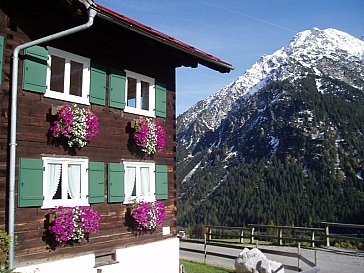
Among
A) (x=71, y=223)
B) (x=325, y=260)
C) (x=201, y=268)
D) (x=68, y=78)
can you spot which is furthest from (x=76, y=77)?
(x=325, y=260)

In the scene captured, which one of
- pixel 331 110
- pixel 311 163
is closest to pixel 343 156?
pixel 311 163

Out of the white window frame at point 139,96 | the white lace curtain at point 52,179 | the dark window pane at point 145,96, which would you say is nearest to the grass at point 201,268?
the white window frame at point 139,96

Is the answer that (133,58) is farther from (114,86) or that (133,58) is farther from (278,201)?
(278,201)

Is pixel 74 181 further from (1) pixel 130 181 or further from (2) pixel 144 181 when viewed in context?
(2) pixel 144 181

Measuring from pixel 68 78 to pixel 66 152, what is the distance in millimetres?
1692

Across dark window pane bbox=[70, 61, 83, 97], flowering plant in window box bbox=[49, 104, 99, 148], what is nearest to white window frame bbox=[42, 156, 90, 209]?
flowering plant in window box bbox=[49, 104, 99, 148]

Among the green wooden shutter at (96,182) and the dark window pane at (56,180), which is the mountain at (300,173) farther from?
the dark window pane at (56,180)

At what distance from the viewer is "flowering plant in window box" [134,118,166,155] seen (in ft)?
36.5

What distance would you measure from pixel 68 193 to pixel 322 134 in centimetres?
16646

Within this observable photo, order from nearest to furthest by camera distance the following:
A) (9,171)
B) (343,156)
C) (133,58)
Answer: (9,171), (133,58), (343,156)

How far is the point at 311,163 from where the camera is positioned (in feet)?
512

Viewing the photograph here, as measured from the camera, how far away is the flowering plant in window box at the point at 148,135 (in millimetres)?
11133

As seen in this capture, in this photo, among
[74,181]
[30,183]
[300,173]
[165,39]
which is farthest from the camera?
[300,173]

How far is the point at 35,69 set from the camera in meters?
9.04
